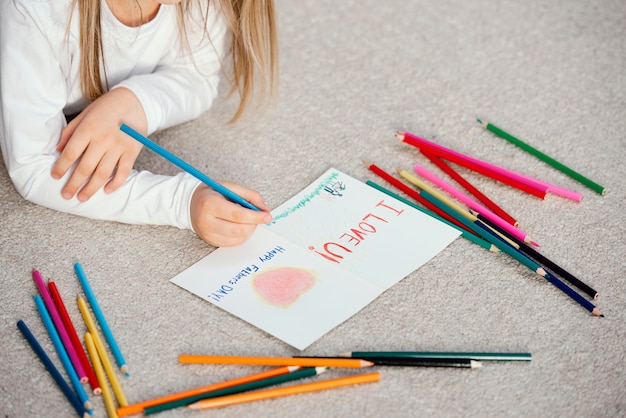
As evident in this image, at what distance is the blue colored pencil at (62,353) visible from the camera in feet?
2.22

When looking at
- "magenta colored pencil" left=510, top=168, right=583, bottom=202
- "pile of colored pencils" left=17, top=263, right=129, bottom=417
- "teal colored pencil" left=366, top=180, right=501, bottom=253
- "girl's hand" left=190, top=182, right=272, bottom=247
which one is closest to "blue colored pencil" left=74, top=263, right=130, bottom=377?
"pile of colored pencils" left=17, top=263, right=129, bottom=417

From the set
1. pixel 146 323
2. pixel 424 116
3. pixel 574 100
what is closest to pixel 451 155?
pixel 424 116

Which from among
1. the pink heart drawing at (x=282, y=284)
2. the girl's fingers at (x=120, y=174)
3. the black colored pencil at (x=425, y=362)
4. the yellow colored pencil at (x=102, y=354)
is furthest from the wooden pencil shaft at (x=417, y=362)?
the girl's fingers at (x=120, y=174)

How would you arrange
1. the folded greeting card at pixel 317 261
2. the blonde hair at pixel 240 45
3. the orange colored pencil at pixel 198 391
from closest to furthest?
the orange colored pencil at pixel 198 391, the folded greeting card at pixel 317 261, the blonde hair at pixel 240 45

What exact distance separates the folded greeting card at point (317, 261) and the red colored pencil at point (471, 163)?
11 centimetres

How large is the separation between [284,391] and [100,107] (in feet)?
1.29

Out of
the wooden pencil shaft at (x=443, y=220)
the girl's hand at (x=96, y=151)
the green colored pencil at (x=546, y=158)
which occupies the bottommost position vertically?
the wooden pencil shaft at (x=443, y=220)

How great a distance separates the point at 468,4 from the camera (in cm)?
134

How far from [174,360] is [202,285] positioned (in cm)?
10

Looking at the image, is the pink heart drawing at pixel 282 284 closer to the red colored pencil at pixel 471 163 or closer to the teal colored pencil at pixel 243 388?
the teal colored pencil at pixel 243 388

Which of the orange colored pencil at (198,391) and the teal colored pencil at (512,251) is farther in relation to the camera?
the teal colored pencil at (512,251)

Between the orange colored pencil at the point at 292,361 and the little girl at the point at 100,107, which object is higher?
the little girl at the point at 100,107

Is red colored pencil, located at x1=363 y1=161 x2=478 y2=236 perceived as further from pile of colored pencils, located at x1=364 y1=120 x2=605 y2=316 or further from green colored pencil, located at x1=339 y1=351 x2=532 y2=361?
green colored pencil, located at x1=339 y1=351 x2=532 y2=361

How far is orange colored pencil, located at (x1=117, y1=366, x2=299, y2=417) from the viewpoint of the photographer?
66cm
